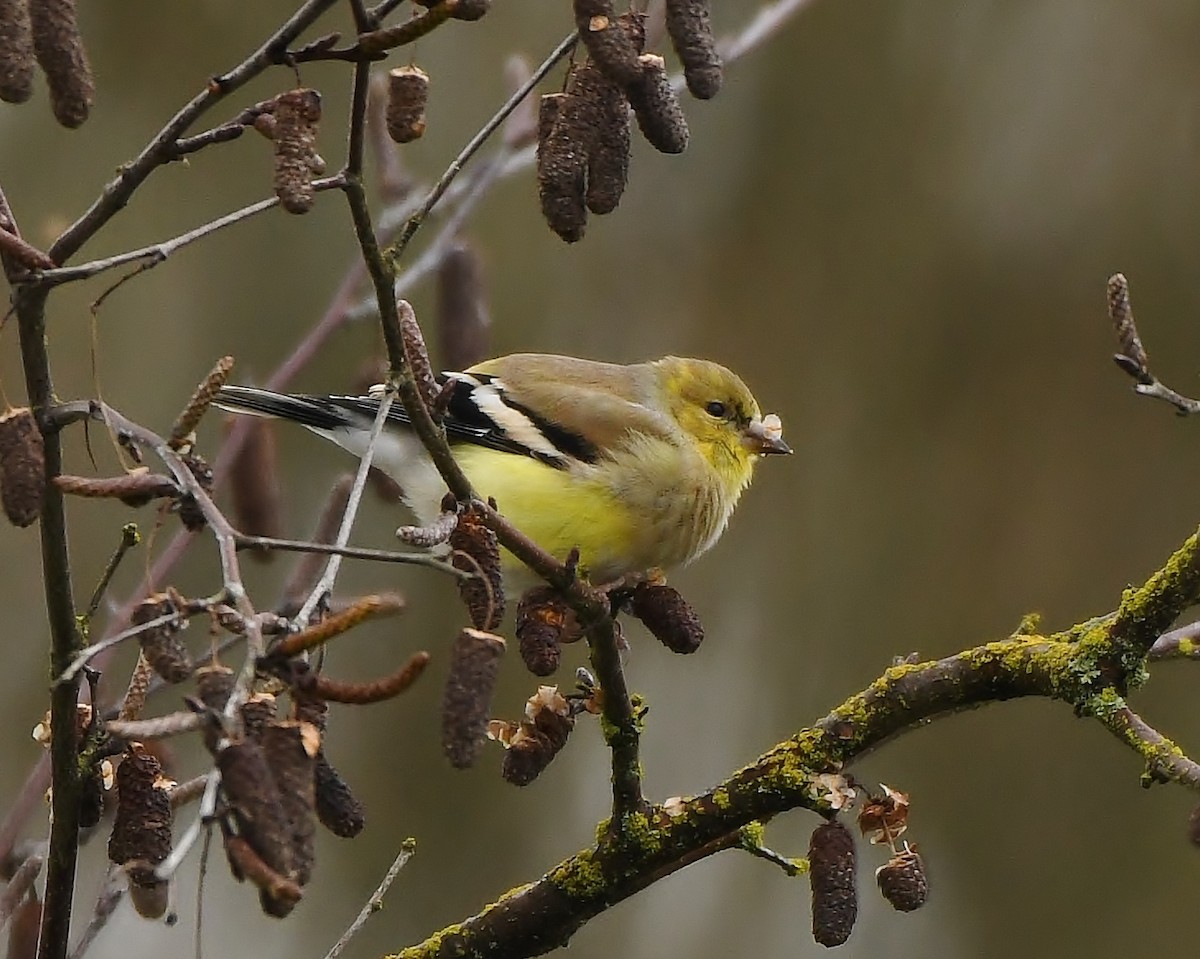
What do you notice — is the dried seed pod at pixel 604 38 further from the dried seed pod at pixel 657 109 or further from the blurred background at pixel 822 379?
the blurred background at pixel 822 379

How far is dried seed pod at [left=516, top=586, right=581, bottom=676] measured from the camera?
208cm

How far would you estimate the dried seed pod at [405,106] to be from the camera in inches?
65.0

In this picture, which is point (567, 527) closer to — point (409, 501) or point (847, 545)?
point (409, 501)

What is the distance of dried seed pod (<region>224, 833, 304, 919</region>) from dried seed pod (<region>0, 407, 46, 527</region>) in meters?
0.47

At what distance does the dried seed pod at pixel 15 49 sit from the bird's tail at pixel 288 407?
5.12 ft

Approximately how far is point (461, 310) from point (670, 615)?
3.27ft

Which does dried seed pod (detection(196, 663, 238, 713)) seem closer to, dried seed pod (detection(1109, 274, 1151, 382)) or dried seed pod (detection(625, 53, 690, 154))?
dried seed pod (detection(625, 53, 690, 154))

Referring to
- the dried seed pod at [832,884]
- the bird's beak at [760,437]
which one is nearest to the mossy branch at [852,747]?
the dried seed pod at [832,884]

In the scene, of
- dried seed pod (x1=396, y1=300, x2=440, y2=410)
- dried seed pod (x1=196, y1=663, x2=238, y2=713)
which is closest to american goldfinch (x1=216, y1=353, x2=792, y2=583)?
dried seed pod (x1=396, y1=300, x2=440, y2=410)

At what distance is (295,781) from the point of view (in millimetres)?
1204

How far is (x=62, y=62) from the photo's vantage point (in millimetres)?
1513

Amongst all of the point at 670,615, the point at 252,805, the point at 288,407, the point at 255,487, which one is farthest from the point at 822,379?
the point at 252,805

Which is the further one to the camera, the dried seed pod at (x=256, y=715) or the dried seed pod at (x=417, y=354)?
the dried seed pod at (x=417, y=354)

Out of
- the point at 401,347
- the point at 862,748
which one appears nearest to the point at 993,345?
the point at 862,748
